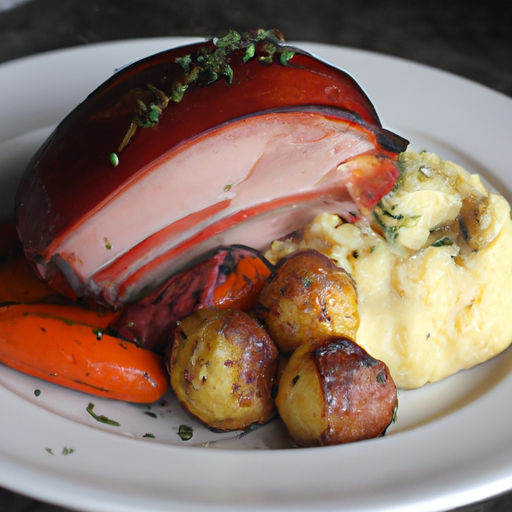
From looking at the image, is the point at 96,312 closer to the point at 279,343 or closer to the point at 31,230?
the point at 31,230

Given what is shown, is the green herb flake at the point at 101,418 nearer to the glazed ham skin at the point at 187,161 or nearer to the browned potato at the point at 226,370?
the browned potato at the point at 226,370

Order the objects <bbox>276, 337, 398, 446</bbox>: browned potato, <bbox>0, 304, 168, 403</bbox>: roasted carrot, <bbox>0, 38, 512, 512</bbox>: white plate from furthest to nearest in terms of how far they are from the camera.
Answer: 1. <bbox>0, 304, 168, 403</bbox>: roasted carrot
2. <bbox>276, 337, 398, 446</bbox>: browned potato
3. <bbox>0, 38, 512, 512</bbox>: white plate

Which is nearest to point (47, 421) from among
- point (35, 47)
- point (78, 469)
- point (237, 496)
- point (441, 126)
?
point (78, 469)

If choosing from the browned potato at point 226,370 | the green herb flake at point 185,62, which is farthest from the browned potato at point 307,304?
the green herb flake at point 185,62

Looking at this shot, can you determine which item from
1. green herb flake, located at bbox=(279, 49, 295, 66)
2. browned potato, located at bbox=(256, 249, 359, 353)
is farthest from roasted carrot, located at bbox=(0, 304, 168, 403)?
green herb flake, located at bbox=(279, 49, 295, 66)

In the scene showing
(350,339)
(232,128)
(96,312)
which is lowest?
(96,312)

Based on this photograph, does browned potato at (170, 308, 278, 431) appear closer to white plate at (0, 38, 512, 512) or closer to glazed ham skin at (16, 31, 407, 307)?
white plate at (0, 38, 512, 512)

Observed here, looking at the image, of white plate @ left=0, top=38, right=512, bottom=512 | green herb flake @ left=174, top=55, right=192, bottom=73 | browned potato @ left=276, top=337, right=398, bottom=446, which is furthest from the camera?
green herb flake @ left=174, top=55, right=192, bottom=73
